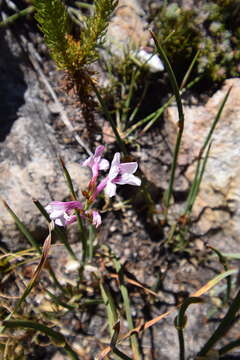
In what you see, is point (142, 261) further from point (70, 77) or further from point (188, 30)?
point (188, 30)

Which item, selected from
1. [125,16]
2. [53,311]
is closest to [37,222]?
[53,311]

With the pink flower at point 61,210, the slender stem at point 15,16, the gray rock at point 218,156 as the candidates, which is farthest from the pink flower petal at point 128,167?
the slender stem at point 15,16

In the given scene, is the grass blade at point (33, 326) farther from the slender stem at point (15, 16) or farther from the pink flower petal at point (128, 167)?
the slender stem at point (15, 16)

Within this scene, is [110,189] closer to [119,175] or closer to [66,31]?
[119,175]

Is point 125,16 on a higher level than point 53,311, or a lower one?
higher

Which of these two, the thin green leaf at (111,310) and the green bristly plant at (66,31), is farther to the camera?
the thin green leaf at (111,310)

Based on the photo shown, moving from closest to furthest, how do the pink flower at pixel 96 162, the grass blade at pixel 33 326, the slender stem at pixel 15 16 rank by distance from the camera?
the grass blade at pixel 33 326, the pink flower at pixel 96 162, the slender stem at pixel 15 16
